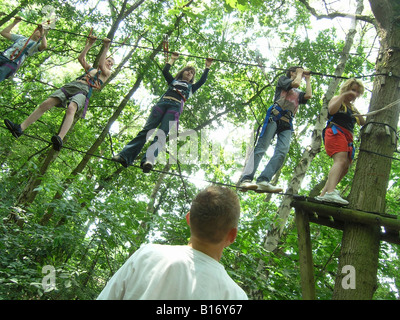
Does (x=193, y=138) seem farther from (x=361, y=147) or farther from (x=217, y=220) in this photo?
(x=217, y=220)

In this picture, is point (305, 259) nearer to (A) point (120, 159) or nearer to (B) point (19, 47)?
(A) point (120, 159)

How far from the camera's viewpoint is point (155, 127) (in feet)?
16.1

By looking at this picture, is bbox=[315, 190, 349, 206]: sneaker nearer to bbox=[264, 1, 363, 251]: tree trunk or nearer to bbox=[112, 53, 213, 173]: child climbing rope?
bbox=[112, 53, 213, 173]: child climbing rope

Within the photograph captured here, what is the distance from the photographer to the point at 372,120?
4.10 m

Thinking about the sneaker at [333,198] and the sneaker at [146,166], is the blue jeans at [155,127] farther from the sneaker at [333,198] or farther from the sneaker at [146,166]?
the sneaker at [333,198]

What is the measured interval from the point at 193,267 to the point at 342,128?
3.57 metres

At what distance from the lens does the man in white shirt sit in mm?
1230

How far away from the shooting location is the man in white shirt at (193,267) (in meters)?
1.23

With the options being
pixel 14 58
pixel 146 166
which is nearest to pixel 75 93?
pixel 14 58

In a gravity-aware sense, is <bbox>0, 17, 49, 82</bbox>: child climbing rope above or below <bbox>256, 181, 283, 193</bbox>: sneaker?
above

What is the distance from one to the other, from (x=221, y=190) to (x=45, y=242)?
5.27m

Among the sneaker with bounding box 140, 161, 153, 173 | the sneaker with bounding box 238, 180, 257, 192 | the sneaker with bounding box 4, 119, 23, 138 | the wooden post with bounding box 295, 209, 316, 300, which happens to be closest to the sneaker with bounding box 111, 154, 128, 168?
the sneaker with bounding box 140, 161, 153, 173

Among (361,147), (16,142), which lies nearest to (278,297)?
(361,147)

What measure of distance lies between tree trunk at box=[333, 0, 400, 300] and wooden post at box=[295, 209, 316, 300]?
0.33 metres
